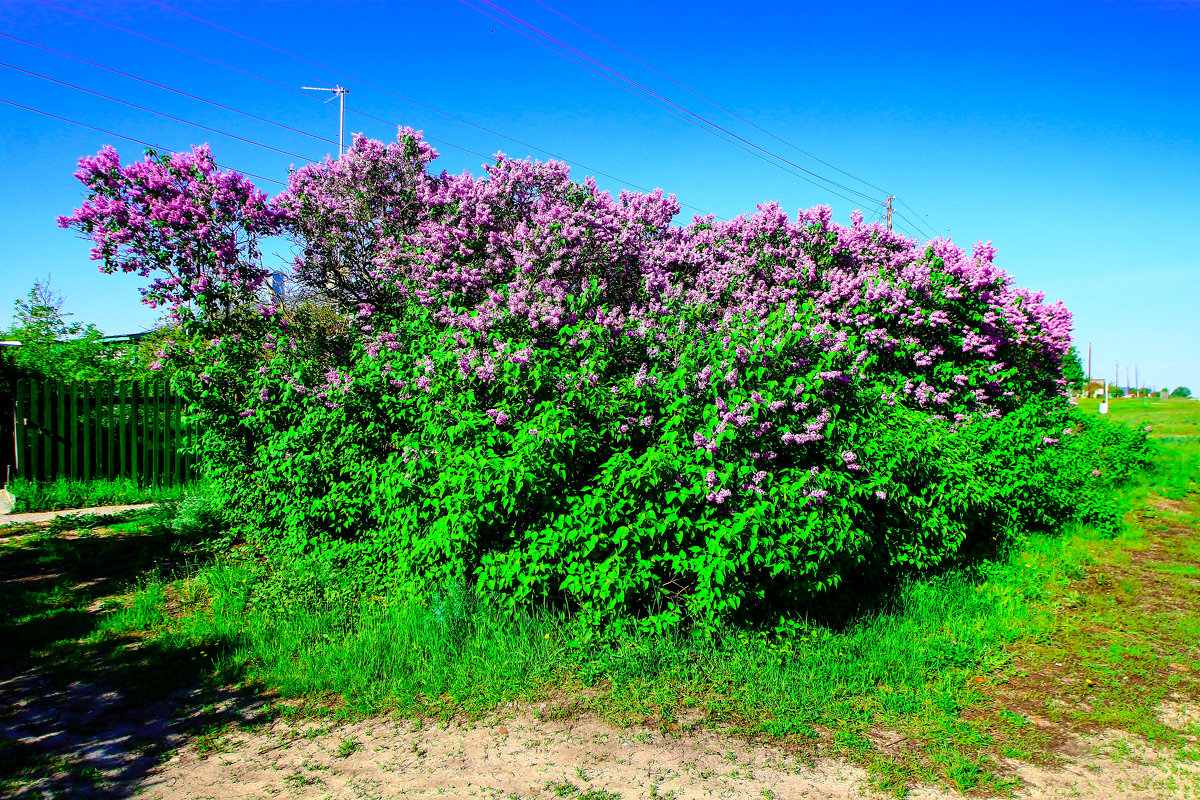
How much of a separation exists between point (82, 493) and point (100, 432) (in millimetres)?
1188

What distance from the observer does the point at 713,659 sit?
4637 mm

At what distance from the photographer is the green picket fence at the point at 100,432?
10531mm

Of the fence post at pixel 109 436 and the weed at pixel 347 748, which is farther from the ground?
the fence post at pixel 109 436

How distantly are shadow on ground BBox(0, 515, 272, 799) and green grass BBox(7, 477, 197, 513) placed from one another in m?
3.64

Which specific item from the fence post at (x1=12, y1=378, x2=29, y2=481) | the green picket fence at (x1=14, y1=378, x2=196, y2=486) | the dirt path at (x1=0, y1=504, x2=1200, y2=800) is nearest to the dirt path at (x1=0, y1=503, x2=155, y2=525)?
the green picket fence at (x1=14, y1=378, x2=196, y2=486)

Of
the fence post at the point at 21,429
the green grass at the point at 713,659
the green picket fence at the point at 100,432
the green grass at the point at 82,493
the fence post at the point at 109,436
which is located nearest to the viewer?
the green grass at the point at 713,659

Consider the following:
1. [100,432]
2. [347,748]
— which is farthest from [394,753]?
[100,432]

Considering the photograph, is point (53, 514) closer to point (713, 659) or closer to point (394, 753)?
point (394, 753)

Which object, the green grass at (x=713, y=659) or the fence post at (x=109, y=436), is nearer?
the green grass at (x=713, y=659)

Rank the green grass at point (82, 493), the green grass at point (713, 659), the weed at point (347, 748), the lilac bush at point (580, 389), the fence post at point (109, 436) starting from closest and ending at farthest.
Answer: the weed at point (347, 748) → the green grass at point (713, 659) → the lilac bush at point (580, 389) → the green grass at point (82, 493) → the fence post at point (109, 436)

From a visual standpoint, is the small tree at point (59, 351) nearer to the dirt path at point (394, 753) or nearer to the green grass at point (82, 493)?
the green grass at point (82, 493)

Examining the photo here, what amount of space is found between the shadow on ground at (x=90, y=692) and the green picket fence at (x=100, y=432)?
4.73m

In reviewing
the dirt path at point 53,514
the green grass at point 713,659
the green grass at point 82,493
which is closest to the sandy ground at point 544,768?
the green grass at point 713,659

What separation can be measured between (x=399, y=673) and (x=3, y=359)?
12.8m
